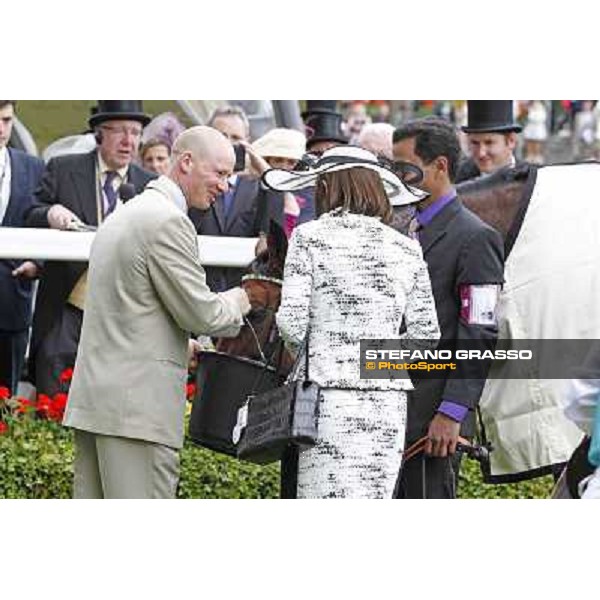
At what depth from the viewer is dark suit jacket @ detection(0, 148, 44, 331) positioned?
8.67 metres

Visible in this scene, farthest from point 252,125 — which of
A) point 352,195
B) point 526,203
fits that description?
point 352,195

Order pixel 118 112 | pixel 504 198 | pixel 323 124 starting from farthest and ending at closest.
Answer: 1. pixel 323 124
2. pixel 118 112
3. pixel 504 198

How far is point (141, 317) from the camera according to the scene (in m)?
6.72

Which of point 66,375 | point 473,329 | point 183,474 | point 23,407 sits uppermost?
point 473,329

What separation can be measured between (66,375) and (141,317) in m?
1.60

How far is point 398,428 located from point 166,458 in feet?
2.93

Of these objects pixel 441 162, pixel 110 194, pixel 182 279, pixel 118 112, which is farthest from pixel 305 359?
pixel 118 112

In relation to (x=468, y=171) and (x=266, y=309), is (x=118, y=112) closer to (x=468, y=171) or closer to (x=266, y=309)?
(x=468, y=171)

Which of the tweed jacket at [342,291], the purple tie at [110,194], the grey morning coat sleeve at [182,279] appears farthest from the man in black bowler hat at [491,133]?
the grey morning coat sleeve at [182,279]

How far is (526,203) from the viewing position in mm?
7637

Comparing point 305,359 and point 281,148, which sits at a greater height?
point 281,148

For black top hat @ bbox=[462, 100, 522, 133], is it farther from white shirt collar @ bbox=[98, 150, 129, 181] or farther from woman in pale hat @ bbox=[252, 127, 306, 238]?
white shirt collar @ bbox=[98, 150, 129, 181]

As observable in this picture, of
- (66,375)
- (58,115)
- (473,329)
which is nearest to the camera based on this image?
(473,329)

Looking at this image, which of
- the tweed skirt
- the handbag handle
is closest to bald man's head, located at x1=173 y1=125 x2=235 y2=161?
the handbag handle
